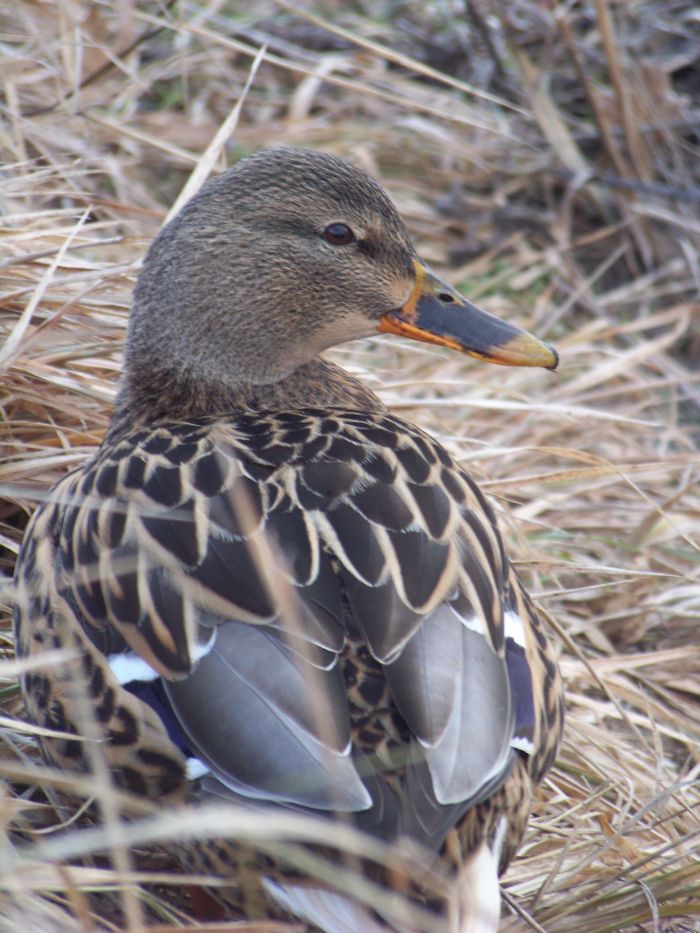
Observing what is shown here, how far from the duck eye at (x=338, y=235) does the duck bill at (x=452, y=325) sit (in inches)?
5.9

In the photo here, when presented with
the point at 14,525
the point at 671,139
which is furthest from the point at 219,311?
the point at 671,139

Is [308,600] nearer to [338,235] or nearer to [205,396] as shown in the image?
[205,396]

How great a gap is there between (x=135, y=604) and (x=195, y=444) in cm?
35

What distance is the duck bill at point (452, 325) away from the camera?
8.97 feet

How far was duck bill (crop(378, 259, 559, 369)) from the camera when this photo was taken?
273 centimetres

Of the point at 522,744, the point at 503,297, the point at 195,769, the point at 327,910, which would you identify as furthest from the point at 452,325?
the point at 503,297

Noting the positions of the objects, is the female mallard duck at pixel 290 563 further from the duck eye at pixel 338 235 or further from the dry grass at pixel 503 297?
the dry grass at pixel 503 297

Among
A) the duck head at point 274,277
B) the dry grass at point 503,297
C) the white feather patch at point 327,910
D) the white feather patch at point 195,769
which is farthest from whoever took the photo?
the duck head at point 274,277

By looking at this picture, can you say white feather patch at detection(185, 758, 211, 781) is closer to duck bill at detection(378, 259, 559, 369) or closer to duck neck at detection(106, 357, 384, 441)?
duck neck at detection(106, 357, 384, 441)

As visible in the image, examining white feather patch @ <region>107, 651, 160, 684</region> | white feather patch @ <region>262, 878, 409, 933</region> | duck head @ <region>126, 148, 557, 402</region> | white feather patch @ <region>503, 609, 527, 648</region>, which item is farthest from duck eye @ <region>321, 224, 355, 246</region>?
white feather patch @ <region>262, 878, 409, 933</region>

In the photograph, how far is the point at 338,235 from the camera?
273cm

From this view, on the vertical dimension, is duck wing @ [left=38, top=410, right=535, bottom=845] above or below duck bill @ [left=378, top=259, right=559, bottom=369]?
below

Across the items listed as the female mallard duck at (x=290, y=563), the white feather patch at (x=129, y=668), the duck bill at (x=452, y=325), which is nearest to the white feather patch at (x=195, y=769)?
the female mallard duck at (x=290, y=563)

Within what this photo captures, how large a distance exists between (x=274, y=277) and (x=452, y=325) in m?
0.36
